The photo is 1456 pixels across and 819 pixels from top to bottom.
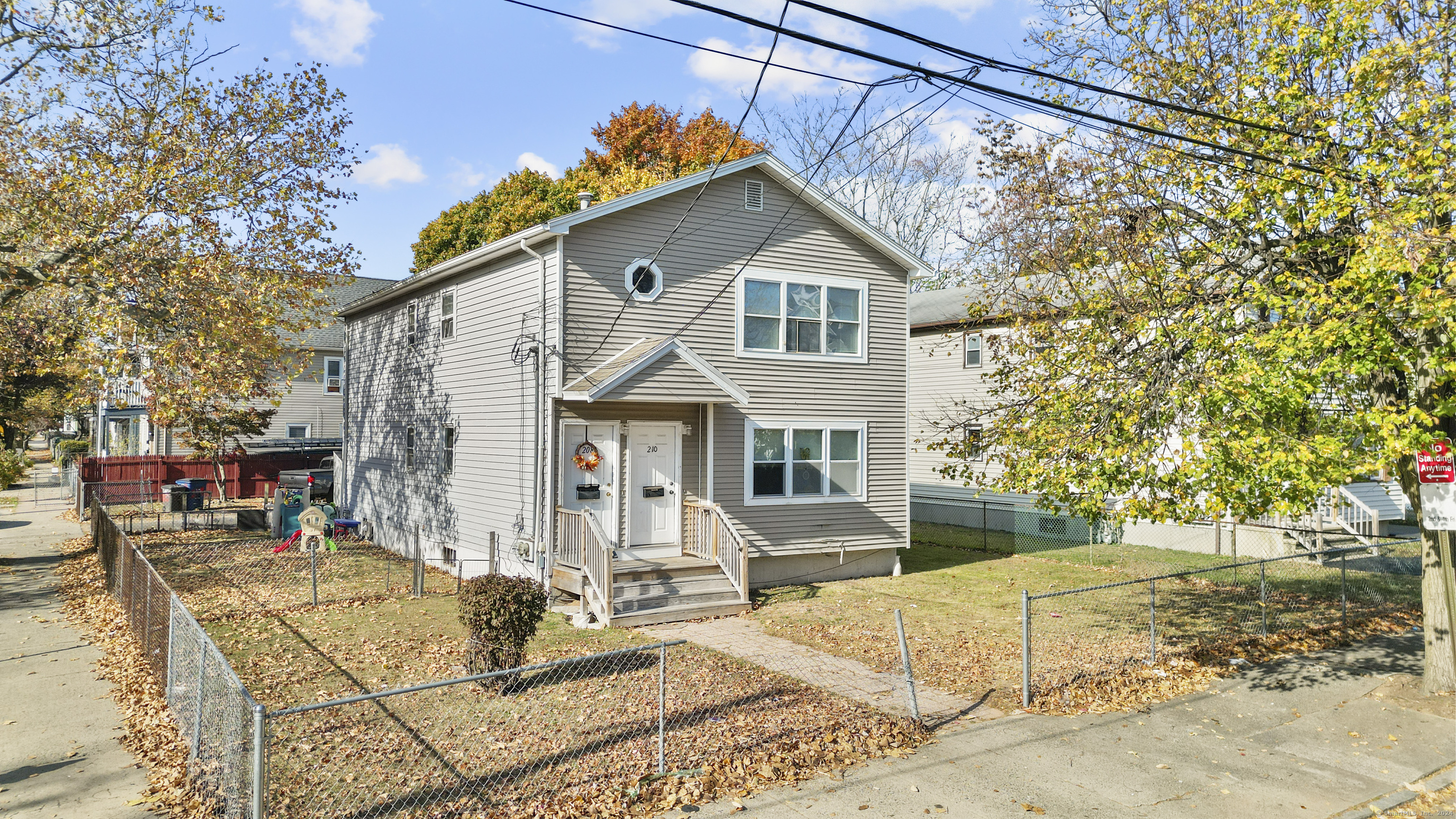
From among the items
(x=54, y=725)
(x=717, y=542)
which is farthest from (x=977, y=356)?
(x=54, y=725)

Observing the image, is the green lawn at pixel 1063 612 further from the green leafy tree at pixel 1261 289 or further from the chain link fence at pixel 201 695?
the chain link fence at pixel 201 695

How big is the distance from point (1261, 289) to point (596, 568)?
8866 millimetres

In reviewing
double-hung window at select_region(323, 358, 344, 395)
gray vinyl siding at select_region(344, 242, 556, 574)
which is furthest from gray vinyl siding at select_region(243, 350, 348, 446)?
gray vinyl siding at select_region(344, 242, 556, 574)

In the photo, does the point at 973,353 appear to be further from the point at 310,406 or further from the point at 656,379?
the point at 310,406

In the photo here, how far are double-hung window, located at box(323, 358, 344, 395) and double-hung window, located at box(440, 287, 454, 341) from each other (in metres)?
22.0

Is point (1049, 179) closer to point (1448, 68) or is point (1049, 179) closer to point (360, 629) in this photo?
point (1448, 68)

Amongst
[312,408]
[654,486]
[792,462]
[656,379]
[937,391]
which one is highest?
[937,391]

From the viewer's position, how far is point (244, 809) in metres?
5.85

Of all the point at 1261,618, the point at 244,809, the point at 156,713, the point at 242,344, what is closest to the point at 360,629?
the point at 156,713

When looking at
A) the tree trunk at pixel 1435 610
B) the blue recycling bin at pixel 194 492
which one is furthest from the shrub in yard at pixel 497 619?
the blue recycling bin at pixel 194 492

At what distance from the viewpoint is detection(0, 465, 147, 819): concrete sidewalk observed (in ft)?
21.5

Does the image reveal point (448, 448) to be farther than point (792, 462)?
Yes

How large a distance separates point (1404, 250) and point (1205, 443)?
86.7 inches

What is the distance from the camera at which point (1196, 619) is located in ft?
42.9
